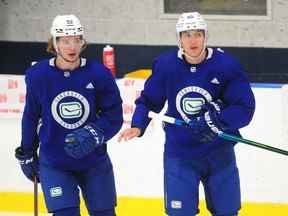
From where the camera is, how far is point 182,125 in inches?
139

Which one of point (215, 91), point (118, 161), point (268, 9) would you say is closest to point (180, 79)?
point (215, 91)

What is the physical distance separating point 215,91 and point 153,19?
116 inches

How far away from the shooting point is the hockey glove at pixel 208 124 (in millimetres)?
3428

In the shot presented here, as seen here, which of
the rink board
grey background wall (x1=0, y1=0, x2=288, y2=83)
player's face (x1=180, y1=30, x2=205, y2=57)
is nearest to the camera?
player's face (x1=180, y1=30, x2=205, y2=57)

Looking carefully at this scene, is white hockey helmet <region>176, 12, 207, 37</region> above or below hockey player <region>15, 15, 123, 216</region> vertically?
above

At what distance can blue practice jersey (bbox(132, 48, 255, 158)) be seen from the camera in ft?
11.4

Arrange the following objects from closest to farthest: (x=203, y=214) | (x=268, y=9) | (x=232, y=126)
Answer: (x=232, y=126) < (x=203, y=214) < (x=268, y=9)

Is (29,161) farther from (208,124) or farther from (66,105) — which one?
(208,124)

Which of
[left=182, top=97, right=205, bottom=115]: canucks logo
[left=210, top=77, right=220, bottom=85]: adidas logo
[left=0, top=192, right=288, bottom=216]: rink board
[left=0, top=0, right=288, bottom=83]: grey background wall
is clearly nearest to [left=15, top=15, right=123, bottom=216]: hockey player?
[left=182, top=97, right=205, bottom=115]: canucks logo

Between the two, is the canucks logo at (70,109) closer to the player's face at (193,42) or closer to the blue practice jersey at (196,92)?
the blue practice jersey at (196,92)

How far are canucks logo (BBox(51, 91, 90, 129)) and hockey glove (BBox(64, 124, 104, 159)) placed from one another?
0.17 feet

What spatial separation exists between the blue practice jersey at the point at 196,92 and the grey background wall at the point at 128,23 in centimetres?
275

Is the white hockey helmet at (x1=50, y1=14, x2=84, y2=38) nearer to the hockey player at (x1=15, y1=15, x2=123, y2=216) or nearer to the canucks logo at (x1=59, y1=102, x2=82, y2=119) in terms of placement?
the hockey player at (x1=15, y1=15, x2=123, y2=216)

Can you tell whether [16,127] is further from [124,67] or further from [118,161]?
[124,67]
